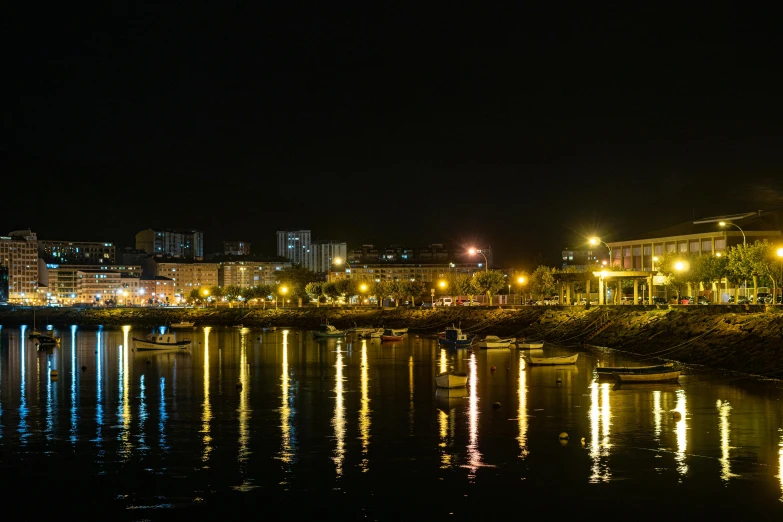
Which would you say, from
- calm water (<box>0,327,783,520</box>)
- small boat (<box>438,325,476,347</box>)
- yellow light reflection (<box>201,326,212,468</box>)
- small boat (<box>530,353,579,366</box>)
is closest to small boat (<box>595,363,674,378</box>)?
calm water (<box>0,327,783,520</box>)

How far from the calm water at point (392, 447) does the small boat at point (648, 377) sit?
40.7 inches

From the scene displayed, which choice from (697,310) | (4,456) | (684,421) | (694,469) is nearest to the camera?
(694,469)

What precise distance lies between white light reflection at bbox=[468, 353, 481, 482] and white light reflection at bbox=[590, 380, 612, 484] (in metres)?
4.07

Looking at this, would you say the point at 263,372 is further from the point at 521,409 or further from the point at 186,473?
the point at 186,473

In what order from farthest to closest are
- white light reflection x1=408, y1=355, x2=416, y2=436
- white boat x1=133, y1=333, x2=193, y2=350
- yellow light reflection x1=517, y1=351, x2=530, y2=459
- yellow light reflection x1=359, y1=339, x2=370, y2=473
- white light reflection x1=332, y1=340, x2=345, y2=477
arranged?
white boat x1=133, y1=333, x2=193, y2=350, white light reflection x1=408, y1=355, x2=416, y2=436, yellow light reflection x1=517, y1=351, x2=530, y2=459, yellow light reflection x1=359, y1=339, x2=370, y2=473, white light reflection x1=332, y1=340, x2=345, y2=477

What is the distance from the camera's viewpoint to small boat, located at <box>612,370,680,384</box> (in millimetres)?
51938

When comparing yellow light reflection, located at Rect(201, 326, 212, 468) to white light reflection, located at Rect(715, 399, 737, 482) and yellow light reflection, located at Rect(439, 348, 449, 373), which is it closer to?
yellow light reflection, located at Rect(439, 348, 449, 373)

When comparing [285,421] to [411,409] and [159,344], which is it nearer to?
[411,409]

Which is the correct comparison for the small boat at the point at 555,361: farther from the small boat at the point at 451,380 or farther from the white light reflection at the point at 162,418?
the white light reflection at the point at 162,418

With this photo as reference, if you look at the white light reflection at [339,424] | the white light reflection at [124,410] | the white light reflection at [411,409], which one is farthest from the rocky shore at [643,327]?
the white light reflection at [124,410]

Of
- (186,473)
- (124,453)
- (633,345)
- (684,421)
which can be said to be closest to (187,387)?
(124,453)

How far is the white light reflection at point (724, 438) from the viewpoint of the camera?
29.2 metres

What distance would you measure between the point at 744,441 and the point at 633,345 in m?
43.7

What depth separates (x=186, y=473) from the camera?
3003 cm
